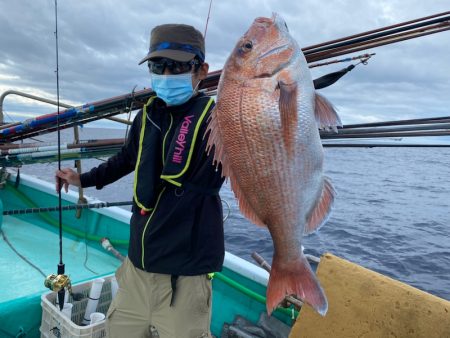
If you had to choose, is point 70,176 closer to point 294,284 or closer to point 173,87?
point 173,87

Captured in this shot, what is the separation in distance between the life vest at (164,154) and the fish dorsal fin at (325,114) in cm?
86

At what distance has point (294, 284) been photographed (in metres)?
1.64

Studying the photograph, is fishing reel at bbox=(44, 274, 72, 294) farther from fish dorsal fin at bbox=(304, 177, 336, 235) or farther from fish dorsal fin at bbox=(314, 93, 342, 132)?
fish dorsal fin at bbox=(314, 93, 342, 132)

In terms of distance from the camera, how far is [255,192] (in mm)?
1642

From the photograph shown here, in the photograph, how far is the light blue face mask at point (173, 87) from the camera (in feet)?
7.61

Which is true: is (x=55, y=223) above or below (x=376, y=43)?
below

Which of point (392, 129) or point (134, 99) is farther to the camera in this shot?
point (134, 99)

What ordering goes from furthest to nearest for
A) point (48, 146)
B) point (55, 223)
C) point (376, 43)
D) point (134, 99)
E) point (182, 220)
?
point (55, 223), point (48, 146), point (134, 99), point (376, 43), point (182, 220)

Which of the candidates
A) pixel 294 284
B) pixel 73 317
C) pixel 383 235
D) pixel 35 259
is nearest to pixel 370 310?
pixel 294 284

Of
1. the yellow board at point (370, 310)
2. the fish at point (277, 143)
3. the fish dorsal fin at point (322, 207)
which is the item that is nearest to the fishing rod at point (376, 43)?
the fish at point (277, 143)

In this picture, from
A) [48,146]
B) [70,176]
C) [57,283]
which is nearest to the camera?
[70,176]

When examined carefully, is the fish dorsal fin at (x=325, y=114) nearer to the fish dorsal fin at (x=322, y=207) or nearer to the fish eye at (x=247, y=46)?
the fish dorsal fin at (x=322, y=207)

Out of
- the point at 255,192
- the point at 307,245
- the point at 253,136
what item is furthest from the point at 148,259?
the point at 307,245

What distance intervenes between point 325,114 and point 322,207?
1.32ft
